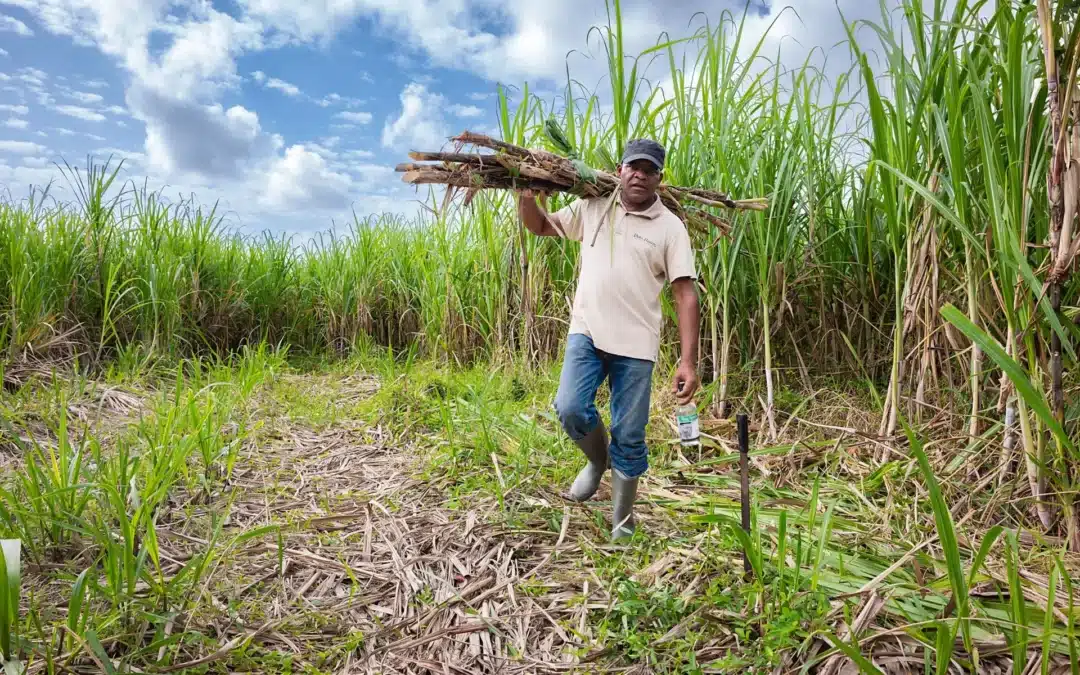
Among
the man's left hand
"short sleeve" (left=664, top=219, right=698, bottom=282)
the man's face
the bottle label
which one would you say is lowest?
the bottle label

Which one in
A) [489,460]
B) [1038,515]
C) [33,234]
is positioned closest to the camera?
[1038,515]

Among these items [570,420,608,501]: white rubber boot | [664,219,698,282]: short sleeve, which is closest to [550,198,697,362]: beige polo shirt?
[664,219,698,282]: short sleeve

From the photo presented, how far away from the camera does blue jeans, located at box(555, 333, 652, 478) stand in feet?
7.40

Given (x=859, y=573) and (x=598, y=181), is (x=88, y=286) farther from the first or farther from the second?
(x=859, y=573)

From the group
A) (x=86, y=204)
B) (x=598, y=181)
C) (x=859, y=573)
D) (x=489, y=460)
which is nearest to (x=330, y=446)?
(x=489, y=460)

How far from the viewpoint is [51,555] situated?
6.14 feet

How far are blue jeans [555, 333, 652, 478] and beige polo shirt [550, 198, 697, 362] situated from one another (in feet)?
0.18

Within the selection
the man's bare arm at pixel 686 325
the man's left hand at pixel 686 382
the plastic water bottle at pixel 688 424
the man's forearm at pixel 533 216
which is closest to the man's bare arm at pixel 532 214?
the man's forearm at pixel 533 216

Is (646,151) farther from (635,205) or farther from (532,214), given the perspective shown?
(532,214)

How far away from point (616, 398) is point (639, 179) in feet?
2.70

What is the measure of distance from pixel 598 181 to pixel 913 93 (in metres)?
1.30

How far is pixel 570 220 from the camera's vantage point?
262cm

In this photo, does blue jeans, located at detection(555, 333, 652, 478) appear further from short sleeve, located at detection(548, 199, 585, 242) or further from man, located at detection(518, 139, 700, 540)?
short sleeve, located at detection(548, 199, 585, 242)

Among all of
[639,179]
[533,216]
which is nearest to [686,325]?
[639,179]
